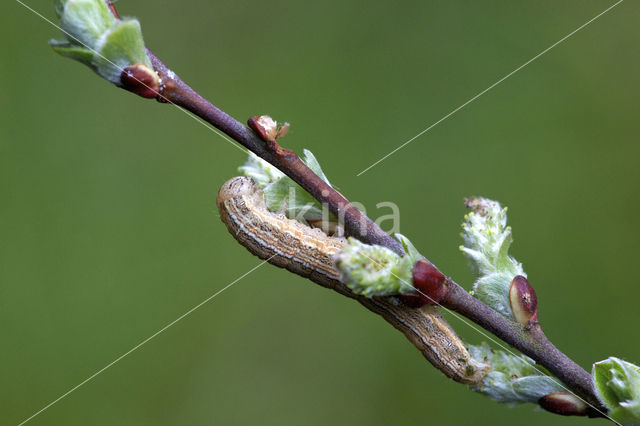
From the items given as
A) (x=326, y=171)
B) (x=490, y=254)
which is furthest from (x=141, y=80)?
(x=326, y=171)

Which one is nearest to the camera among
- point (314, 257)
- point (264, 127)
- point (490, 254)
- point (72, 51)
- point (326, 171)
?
point (72, 51)

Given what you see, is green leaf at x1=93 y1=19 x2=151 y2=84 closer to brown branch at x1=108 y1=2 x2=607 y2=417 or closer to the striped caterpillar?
brown branch at x1=108 y1=2 x2=607 y2=417

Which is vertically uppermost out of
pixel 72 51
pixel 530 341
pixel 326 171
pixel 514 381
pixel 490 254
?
pixel 326 171

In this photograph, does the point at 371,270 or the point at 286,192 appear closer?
the point at 371,270

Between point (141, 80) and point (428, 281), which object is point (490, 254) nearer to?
point (428, 281)

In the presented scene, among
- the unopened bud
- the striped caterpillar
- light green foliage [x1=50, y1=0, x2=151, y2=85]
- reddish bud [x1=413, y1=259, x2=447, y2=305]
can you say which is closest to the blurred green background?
the striped caterpillar

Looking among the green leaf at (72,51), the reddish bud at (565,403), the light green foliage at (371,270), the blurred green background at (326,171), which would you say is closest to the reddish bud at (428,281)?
the light green foliage at (371,270)
